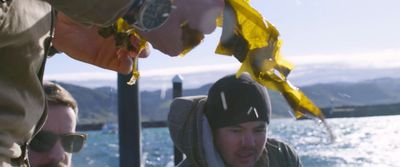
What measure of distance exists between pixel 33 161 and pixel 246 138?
1527 millimetres

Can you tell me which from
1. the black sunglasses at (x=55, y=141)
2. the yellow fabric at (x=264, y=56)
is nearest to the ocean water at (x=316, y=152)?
the yellow fabric at (x=264, y=56)

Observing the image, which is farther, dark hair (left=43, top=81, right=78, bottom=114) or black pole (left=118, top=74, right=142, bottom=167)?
black pole (left=118, top=74, right=142, bottom=167)

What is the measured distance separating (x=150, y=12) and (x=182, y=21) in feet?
0.23

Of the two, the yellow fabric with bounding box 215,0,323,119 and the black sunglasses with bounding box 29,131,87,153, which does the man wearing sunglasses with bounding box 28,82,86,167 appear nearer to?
the black sunglasses with bounding box 29,131,87,153

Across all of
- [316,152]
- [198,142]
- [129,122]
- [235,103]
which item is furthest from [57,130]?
[316,152]

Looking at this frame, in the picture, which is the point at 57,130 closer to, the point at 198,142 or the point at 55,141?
the point at 55,141

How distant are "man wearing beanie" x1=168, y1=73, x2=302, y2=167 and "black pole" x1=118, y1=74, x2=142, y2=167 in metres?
0.58

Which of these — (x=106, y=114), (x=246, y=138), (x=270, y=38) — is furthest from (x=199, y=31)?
(x=106, y=114)

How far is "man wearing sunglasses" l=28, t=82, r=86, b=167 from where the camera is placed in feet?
11.1

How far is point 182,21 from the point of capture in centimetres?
149

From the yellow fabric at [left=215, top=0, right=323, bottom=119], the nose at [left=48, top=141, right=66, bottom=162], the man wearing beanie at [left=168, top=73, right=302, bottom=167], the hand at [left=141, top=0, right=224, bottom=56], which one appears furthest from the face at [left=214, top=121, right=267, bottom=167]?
the hand at [left=141, top=0, right=224, bottom=56]

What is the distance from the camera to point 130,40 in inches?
72.9

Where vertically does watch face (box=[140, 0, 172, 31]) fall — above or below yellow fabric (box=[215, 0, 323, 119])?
above

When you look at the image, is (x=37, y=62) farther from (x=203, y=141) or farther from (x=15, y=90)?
(x=203, y=141)
